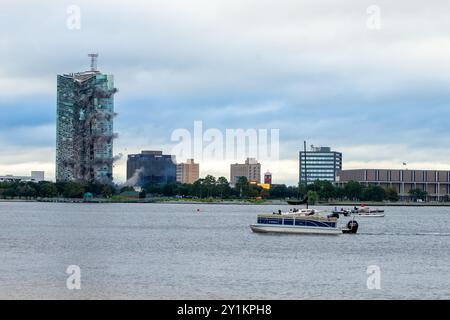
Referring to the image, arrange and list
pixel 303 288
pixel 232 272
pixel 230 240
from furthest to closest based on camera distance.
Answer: pixel 230 240 → pixel 232 272 → pixel 303 288

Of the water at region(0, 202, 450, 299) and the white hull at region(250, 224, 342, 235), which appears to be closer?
the water at region(0, 202, 450, 299)

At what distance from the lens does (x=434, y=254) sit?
9188cm

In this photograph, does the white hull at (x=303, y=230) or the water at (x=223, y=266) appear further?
the white hull at (x=303, y=230)

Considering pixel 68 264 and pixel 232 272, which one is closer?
pixel 232 272

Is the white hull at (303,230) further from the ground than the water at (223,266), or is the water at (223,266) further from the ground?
the white hull at (303,230)

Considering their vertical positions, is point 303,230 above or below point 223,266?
above

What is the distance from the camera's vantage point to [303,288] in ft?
196

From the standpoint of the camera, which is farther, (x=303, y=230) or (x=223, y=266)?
(x=303, y=230)

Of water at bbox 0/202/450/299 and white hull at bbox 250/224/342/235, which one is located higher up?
white hull at bbox 250/224/342/235

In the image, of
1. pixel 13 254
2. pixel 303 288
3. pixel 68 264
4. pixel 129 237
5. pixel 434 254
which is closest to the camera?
pixel 303 288
